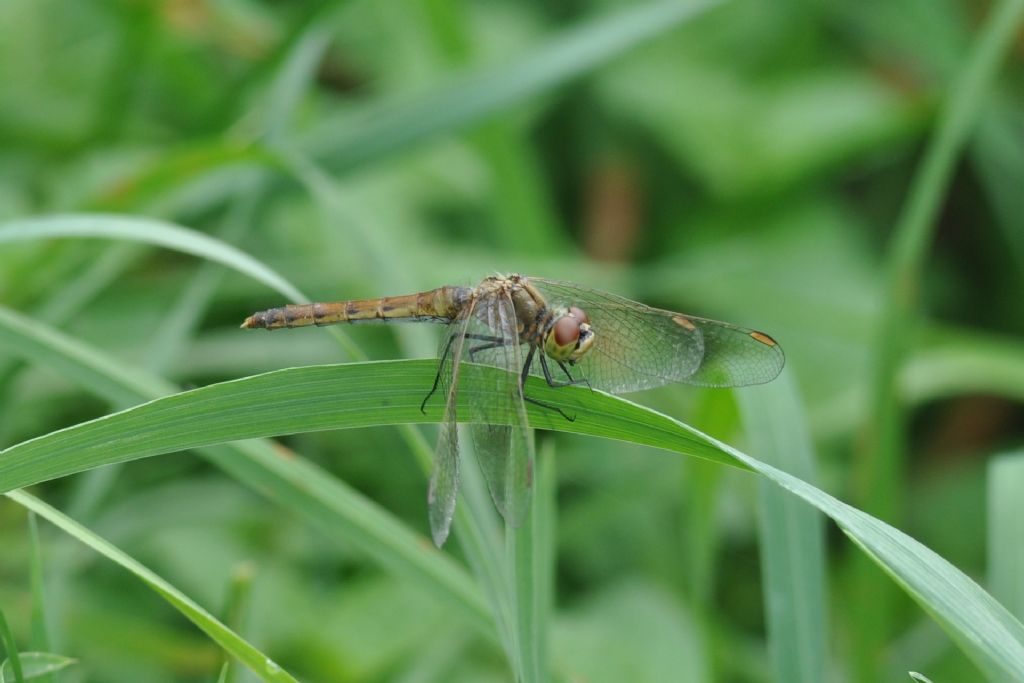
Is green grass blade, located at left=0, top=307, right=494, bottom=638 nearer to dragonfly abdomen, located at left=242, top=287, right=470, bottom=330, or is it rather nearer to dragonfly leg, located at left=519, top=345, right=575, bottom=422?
dragonfly leg, located at left=519, top=345, right=575, bottom=422

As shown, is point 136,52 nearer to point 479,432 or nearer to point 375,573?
point 375,573

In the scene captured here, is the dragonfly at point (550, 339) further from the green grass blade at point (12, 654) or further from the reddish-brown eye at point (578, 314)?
the green grass blade at point (12, 654)

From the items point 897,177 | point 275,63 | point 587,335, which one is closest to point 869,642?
point 587,335

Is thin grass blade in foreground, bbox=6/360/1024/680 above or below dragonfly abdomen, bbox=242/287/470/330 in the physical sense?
below

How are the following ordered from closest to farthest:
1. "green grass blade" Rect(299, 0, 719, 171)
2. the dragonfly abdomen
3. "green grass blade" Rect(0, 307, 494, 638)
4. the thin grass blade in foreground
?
the thin grass blade in foreground
"green grass blade" Rect(0, 307, 494, 638)
the dragonfly abdomen
"green grass blade" Rect(299, 0, 719, 171)

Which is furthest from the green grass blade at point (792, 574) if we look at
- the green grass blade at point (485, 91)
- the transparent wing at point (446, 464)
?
the green grass blade at point (485, 91)

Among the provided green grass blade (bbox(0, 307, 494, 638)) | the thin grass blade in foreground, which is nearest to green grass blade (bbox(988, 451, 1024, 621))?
the thin grass blade in foreground

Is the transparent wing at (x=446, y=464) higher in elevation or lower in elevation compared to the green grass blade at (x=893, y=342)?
lower
